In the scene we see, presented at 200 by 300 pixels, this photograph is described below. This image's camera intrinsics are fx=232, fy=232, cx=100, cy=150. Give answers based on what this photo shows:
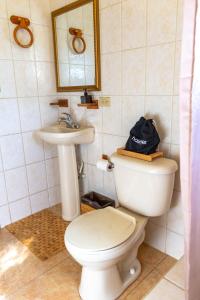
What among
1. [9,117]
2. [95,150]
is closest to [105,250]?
[95,150]

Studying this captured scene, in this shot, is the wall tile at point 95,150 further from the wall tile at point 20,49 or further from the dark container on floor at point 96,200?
the wall tile at point 20,49

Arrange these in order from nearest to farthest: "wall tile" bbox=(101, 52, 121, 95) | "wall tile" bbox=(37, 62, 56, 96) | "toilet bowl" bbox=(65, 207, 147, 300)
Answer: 1. "toilet bowl" bbox=(65, 207, 147, 300)
2. "wall tile" bbox=(101, 52, 121, 95)
3. "wall tile" bbox=(37, 62, 56, 96)

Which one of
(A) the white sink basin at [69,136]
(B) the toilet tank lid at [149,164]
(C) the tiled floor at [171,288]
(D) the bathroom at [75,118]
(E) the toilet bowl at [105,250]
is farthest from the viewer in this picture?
(A) the white sink basin at [69,136]

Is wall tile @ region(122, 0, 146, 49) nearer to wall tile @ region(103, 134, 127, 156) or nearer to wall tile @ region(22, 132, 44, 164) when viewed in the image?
wall tile @ region(103, 134, 127, 156)

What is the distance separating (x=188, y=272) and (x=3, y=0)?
2.09 metres

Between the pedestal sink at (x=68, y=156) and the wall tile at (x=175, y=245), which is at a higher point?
the pedestal sink at (x=68, y=156)

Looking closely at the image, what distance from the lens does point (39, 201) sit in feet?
7.46

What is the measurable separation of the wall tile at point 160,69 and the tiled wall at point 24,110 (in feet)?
3.42

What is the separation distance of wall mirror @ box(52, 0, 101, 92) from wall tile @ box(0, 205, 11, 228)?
1172mm

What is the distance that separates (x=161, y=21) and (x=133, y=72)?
340mm

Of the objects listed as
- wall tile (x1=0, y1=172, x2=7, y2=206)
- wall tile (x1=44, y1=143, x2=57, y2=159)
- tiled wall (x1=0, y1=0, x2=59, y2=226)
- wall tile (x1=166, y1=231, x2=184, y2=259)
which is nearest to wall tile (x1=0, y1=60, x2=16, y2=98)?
tiled wall (x1=0, y1=0, x2=59, y2=226)

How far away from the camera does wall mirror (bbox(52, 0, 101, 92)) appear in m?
1.74

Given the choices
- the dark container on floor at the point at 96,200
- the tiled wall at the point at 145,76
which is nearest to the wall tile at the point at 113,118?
the tiled wall at the point at 145,76

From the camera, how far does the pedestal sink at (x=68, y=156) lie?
1.81 meters
